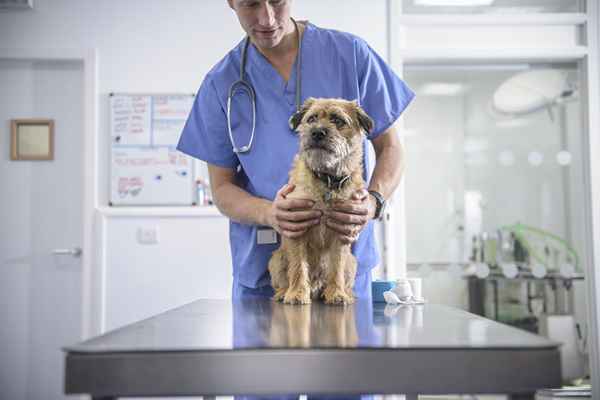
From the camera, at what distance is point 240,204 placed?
1.44 meters

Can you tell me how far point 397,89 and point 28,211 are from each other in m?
3.24

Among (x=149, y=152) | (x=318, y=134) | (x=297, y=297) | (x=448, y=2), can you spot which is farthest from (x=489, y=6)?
(x=297, y=297)

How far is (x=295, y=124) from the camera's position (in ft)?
4.71

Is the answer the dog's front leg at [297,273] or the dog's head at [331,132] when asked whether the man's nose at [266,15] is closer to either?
the dog's head at [331,132]

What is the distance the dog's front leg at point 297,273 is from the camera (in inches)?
51.8

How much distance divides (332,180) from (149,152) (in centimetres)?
265

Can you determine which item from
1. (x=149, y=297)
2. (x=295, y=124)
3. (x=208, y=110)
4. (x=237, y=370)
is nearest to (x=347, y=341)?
(x=237, y=370)

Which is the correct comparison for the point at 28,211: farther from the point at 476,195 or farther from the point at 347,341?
the point at 347,341

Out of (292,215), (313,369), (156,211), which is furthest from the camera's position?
(156,211)

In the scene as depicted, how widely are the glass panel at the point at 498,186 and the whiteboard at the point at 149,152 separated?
66.9 inches

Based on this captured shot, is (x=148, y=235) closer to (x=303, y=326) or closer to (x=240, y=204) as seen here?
(x=240, y=204)

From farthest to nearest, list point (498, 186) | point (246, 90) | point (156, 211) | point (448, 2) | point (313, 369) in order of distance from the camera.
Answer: point (498, 186) → point (448, 2) → point (156, 211) → point (246, 90) → point (313, 369)

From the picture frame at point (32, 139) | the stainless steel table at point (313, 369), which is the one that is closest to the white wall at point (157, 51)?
the picture frame at point (32, 139)

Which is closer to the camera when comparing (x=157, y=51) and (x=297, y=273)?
(x=297, y=273)
